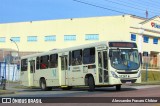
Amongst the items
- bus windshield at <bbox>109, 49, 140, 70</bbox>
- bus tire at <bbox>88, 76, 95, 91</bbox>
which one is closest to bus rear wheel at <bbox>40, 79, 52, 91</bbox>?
bus tire at <bbox>88, 76, 95, 91</bbox>

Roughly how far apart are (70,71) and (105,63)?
4.08 metres

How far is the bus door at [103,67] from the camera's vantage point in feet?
83.8

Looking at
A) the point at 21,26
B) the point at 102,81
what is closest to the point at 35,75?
the point at 102,81

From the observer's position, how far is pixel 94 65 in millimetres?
26297

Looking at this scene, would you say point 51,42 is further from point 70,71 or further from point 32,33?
point 70,71

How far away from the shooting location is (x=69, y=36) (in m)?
76.6

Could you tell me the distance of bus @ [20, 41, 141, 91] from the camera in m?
25.5

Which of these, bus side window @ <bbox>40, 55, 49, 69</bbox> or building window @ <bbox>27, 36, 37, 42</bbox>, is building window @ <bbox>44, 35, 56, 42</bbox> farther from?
bus side window @ <bbox>40, 55, 49, 69</bbox>

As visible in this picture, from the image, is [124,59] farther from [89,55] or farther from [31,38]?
[31,38]

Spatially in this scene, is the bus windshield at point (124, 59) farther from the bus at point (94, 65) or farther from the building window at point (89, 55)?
the building window at point (89, 55)

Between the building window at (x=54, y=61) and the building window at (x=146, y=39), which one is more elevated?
the building window at (x=146, y=39)

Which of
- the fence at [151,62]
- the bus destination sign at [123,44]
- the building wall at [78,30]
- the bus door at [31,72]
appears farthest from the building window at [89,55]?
the building wall at [78,30]

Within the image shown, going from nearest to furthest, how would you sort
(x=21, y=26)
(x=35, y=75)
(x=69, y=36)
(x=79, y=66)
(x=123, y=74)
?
(x=123, y=74)
(x=79, y=66)
(x=35, y=75)
(x=69, y=36)
(x=21, y=26)

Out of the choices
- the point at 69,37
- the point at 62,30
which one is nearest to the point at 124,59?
the point at 69,37
